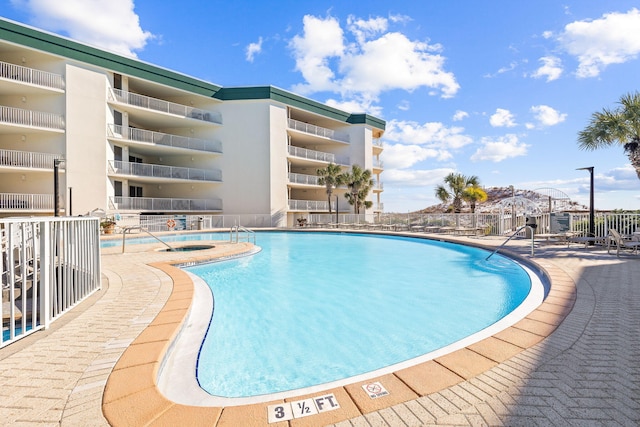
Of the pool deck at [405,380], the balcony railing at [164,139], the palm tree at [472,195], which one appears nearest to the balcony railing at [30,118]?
the balcony railing at [164,139]

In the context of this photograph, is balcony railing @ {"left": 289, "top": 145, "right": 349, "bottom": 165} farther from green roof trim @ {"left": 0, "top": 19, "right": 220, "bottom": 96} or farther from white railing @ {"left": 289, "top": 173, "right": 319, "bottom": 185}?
green roof trim @ {"left": 0, "top": 19, "right": 220, "bottom": 96}

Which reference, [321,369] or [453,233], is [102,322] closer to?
[321,369]

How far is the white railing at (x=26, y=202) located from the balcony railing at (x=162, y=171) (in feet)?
11.9

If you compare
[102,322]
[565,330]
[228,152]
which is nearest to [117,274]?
[102,322]

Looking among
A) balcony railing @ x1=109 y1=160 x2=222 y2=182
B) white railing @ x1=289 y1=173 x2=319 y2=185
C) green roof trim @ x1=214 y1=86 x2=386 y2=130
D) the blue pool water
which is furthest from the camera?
white railing @ x1=289 y1=173 x2=319 y2=185

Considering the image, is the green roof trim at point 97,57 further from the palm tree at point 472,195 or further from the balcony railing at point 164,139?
the palm tree at point 472,195

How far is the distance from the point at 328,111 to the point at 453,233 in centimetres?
1714

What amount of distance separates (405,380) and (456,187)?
23.8 m

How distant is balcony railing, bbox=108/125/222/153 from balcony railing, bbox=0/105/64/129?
2.55 meters

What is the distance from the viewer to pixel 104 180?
60.2ft

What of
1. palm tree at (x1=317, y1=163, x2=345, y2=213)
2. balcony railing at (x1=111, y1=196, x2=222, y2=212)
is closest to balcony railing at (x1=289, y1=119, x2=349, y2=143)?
palm tree at (x1=317, y1=163, x2=345, y2=213)

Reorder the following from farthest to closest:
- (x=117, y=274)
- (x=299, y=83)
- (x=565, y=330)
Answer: (x=299, y=83)
(x=117, y=274)
(x=565, y=330)

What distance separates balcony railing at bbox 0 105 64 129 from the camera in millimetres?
15914

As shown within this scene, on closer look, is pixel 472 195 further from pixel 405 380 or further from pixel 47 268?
pixel 47 268
